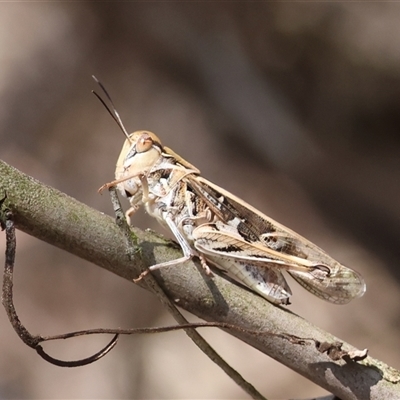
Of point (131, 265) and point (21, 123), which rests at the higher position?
point (21, 123)

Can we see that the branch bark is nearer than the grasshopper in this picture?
Yes

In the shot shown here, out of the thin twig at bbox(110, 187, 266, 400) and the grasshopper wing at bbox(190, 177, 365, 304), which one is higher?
the grasshopper wing at bbox(190, 177, 365, 304)

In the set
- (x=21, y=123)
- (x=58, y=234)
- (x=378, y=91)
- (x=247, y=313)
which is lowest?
(x=58, y=234)

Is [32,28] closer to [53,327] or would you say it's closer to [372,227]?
[53,327]

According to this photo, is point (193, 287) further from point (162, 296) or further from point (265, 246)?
point (265, 246)

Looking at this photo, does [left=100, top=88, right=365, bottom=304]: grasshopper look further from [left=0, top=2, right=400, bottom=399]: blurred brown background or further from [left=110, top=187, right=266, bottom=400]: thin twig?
[left=0, top=2, right=400, bottom=399]: blurred brown background

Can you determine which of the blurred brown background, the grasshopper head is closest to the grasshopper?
the grasshopper head

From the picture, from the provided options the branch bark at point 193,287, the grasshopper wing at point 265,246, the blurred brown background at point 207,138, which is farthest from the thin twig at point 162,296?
the blurred brown background at point 207,138

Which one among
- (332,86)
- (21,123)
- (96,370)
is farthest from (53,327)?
(332,86)
